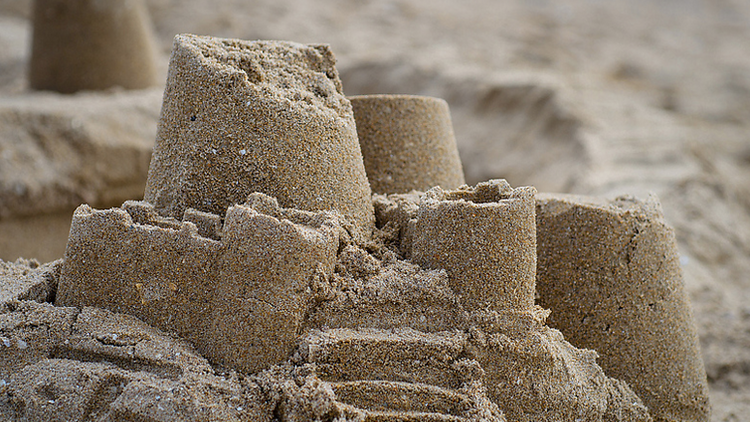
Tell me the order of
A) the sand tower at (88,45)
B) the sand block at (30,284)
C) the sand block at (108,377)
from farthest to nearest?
the sand tower at (88,45), the sand block at (30,284), the sand block at (108,377)

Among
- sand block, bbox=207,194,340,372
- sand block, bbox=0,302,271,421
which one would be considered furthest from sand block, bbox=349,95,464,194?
sand block, bbox=0,302,271,421

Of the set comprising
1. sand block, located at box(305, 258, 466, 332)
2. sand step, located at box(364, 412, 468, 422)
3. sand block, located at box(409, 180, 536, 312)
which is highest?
sand block, located at box(409, 180, 536, 312)

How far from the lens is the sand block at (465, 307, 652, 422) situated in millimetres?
2209

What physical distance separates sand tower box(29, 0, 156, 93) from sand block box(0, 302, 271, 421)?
5771mm

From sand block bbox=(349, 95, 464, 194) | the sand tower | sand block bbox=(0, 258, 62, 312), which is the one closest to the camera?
sand block bbox=(0, 258, 62, 312)

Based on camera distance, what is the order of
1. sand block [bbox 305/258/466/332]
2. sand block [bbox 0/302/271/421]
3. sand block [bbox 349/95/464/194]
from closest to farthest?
1. sand block [bbox 0/302/271/421]
2. sand block [bbox 305/258/466/332]
3. sand block [bbox 349/95/464/194]

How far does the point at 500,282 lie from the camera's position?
88.5 inches

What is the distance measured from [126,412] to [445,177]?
173 centimetres

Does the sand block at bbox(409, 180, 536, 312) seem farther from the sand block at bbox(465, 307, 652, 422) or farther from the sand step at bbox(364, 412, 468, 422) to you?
the sand step at bbox(364, 412, 468, 422)

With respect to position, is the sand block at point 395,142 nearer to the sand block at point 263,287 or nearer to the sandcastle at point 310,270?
the sandcastle at point 310,270

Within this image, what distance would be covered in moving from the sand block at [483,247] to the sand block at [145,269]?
0.68 m

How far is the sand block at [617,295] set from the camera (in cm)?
274

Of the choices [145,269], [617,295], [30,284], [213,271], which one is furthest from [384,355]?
[30,284]

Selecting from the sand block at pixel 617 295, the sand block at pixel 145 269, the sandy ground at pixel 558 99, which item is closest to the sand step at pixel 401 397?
the sand block at pixel 145 269
